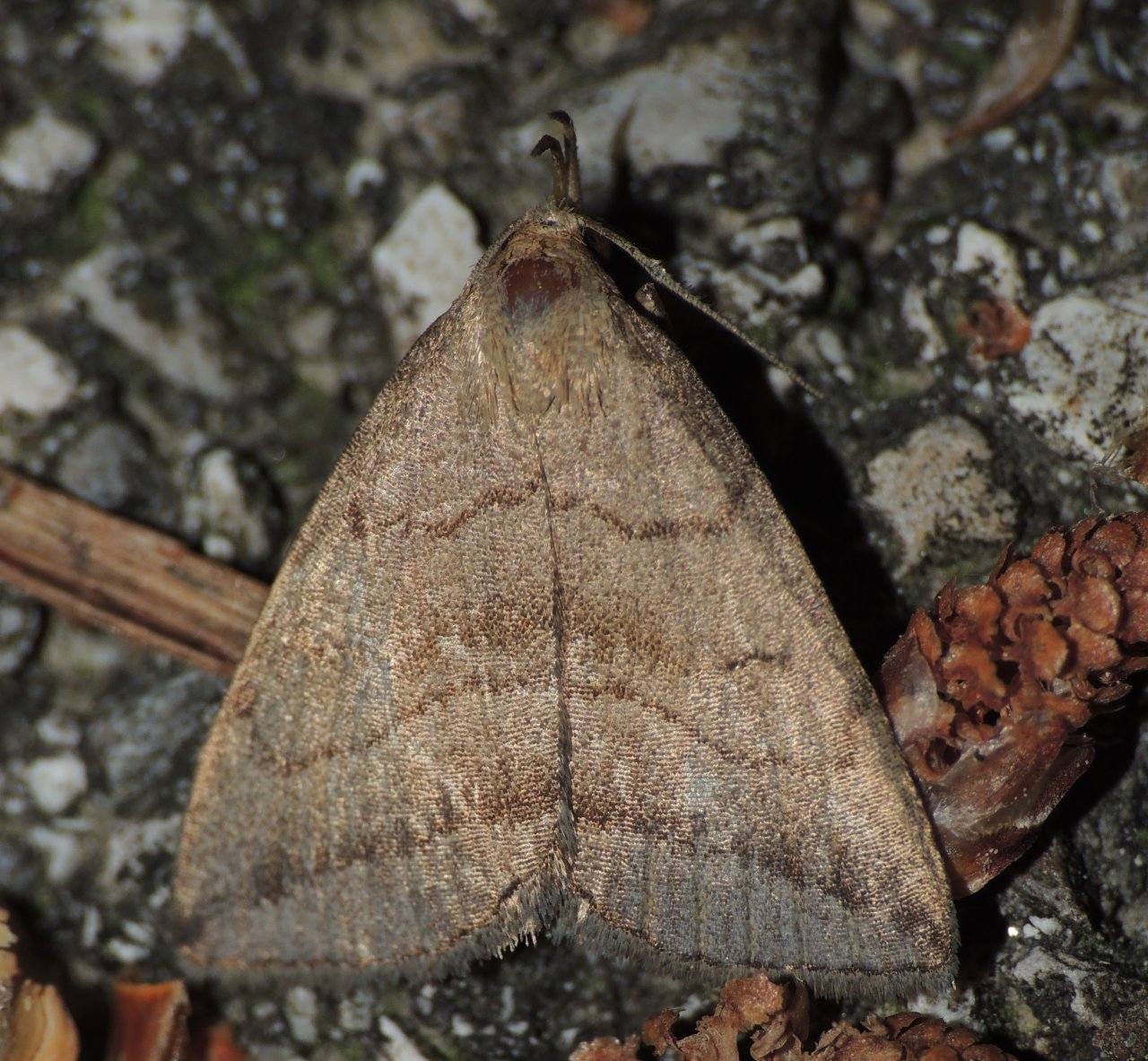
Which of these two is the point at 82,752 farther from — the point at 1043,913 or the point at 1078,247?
the point at 1078,247

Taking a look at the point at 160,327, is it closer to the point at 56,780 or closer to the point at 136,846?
the point at 56,780

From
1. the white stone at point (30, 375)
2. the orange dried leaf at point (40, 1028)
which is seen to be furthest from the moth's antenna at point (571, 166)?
the orange dried leaf at point (40, 1028)

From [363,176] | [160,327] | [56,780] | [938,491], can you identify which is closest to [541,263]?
[363,176]

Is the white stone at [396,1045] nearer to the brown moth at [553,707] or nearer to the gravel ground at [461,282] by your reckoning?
the gravel ground at [461,282]

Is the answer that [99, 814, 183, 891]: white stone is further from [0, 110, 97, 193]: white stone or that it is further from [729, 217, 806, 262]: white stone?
[729, 217, 806, 262]: white stone

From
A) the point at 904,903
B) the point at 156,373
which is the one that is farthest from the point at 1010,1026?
the point at 156,373

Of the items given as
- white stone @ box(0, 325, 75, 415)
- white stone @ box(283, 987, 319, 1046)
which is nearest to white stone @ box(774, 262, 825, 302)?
white stone @ box(0, 325, 75, 415)
